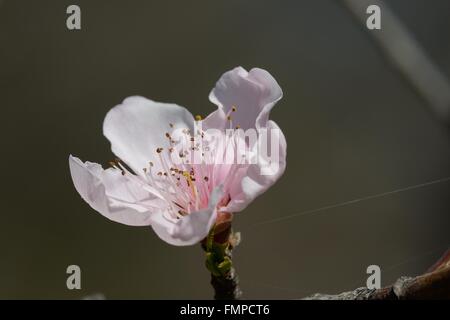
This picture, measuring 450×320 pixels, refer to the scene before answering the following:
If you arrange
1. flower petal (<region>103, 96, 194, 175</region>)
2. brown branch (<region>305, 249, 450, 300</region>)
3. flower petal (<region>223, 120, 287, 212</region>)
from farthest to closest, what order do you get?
flower petal (<region>103, 96, 194, 175</region>) → flower petal (<region>223, 120, 287, 212</region>) → brown branch (<region>305, 249, 450, 300</region>)

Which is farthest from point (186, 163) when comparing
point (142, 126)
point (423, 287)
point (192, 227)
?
point (423, 287)

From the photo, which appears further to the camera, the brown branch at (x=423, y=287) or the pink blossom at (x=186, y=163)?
the pink blossom at (x=186, y=163)

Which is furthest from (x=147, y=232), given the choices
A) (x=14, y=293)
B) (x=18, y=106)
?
(x=18, y=106)

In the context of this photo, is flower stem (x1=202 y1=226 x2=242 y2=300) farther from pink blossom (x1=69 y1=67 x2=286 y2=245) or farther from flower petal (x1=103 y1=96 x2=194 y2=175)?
flower petal (x1=103 y1=96 x2=194 y2=175)

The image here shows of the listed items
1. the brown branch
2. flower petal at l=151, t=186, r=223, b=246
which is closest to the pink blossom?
flower petal at l=151, t=186, r=223, b=246

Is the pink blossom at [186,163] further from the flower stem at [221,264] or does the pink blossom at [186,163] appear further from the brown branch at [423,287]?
the brown branch at [423,287]

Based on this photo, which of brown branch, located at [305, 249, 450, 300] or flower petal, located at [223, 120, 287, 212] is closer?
brown branch, located at [305, 249, 450, 300]

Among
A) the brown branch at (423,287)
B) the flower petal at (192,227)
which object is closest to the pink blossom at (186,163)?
the flower petal at (192,227)

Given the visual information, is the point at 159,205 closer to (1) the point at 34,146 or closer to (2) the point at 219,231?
(2) the point at 219,231
